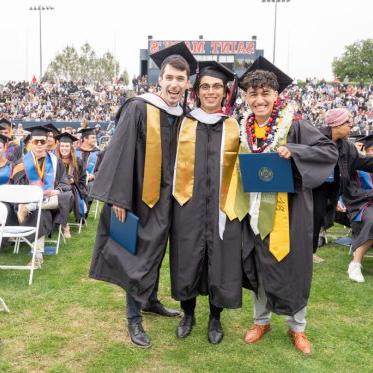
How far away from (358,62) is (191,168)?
239 feet

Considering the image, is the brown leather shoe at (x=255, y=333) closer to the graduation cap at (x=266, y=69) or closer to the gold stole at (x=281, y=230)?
the gold stole at (x=281, y=230)

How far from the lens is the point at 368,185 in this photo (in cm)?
539

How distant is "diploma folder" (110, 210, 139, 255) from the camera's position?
3236 millimetres

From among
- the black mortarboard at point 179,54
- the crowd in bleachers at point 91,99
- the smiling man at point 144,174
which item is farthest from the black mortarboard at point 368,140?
the crowd in bleachers at point 91,99

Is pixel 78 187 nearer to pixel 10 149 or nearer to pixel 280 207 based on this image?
pixel 10 149

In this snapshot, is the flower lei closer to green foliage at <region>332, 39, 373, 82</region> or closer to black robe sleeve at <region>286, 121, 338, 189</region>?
black robe sleeve at <region>286, 121, 338, 189</region>

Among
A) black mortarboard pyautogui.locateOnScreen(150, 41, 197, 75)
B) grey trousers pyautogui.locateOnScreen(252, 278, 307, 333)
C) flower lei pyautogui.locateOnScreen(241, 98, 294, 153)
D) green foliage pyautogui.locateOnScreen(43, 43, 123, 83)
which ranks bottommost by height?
grey trousers pyautogui.locateOnScreen(252, 278, 307, 333)

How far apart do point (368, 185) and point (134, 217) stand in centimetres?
324

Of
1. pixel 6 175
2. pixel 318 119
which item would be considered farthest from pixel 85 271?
pixel 318 119

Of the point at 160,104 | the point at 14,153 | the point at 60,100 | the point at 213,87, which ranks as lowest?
the point at 14,153

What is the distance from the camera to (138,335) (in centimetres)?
348

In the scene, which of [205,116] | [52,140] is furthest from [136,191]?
[52,140]

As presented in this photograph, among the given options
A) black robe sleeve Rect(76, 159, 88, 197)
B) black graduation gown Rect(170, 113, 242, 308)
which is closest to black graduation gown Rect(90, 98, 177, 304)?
black graduation gown Rect(170, 113, 242, 308)

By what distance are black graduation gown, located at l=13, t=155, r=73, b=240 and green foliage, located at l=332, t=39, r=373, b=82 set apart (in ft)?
222
